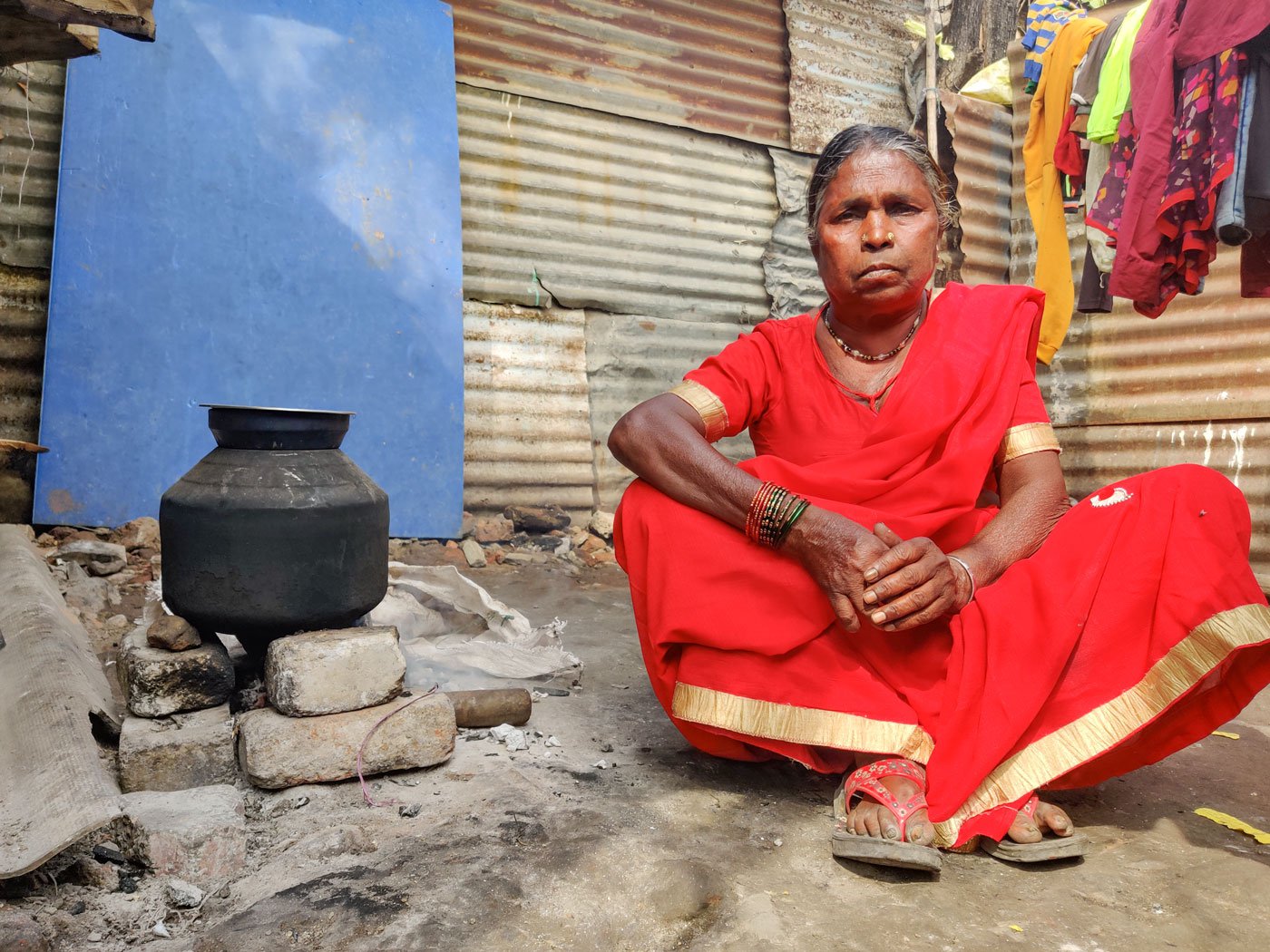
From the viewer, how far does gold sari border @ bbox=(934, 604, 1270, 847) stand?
1757 millimetres

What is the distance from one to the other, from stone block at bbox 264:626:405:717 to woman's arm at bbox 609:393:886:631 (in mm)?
777

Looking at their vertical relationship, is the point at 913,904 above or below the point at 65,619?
below

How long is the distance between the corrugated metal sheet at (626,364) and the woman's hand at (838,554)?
3745 millimetres

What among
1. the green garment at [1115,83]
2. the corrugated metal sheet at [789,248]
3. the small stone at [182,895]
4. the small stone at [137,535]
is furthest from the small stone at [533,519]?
the small stone at [182,895]

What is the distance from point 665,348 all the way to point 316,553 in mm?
4122

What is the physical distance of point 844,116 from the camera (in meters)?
6.75

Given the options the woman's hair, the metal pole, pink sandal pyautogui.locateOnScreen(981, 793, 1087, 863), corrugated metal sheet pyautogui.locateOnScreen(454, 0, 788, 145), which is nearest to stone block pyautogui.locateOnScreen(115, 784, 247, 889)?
pink sandal pyautogui.locateOnScreen(981, 793, 1087, 863)

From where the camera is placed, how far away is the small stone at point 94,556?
3889mm

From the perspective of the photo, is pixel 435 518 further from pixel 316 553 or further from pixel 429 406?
pixel 316 553

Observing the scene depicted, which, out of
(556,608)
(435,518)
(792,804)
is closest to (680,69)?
(435,518)

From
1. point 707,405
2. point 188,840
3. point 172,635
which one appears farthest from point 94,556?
point 707,405

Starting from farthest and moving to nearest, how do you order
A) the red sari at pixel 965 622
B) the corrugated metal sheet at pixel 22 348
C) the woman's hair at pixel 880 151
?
the corrugated metal sheet at pixel 22 348 → the woman's hair at pixel 880 151 → the red sari at pixel 965 622

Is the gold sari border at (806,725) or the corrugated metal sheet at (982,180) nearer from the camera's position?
the gold sari border at (806,725)

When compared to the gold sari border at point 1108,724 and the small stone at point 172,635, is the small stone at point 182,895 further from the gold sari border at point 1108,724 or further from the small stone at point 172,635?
the gold sari border at point 1108,724
